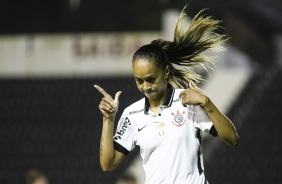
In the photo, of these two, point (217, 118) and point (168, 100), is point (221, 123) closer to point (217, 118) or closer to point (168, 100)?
point (217, 118)

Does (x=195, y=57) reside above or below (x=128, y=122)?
above

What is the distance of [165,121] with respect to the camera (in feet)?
11.1

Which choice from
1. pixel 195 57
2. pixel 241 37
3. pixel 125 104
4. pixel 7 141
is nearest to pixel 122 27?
pixel 125 104

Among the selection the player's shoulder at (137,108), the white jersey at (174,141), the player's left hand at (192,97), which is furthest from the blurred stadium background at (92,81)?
the player's left hand at (192,97)

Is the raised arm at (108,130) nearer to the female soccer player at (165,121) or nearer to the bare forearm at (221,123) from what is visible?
the female soccer player at (165,121)

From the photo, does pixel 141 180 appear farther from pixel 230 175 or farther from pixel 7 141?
pixel 7 141

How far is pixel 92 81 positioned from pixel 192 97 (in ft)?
31.3

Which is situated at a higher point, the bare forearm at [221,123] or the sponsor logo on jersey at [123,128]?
the bare forearm at [221,123]

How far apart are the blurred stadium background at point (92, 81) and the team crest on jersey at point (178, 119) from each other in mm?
8177

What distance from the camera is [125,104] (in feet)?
40.8

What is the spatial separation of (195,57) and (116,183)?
27.1ft

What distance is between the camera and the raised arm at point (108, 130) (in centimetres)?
339

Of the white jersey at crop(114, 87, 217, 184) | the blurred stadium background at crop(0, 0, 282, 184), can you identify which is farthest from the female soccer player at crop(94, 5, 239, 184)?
the blurred stadium background at crop(0, 0, 282, 184)

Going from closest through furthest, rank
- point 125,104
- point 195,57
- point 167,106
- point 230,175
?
1. point 167,106
2. point 195,57
3. point 230,175
4. point 125,104
